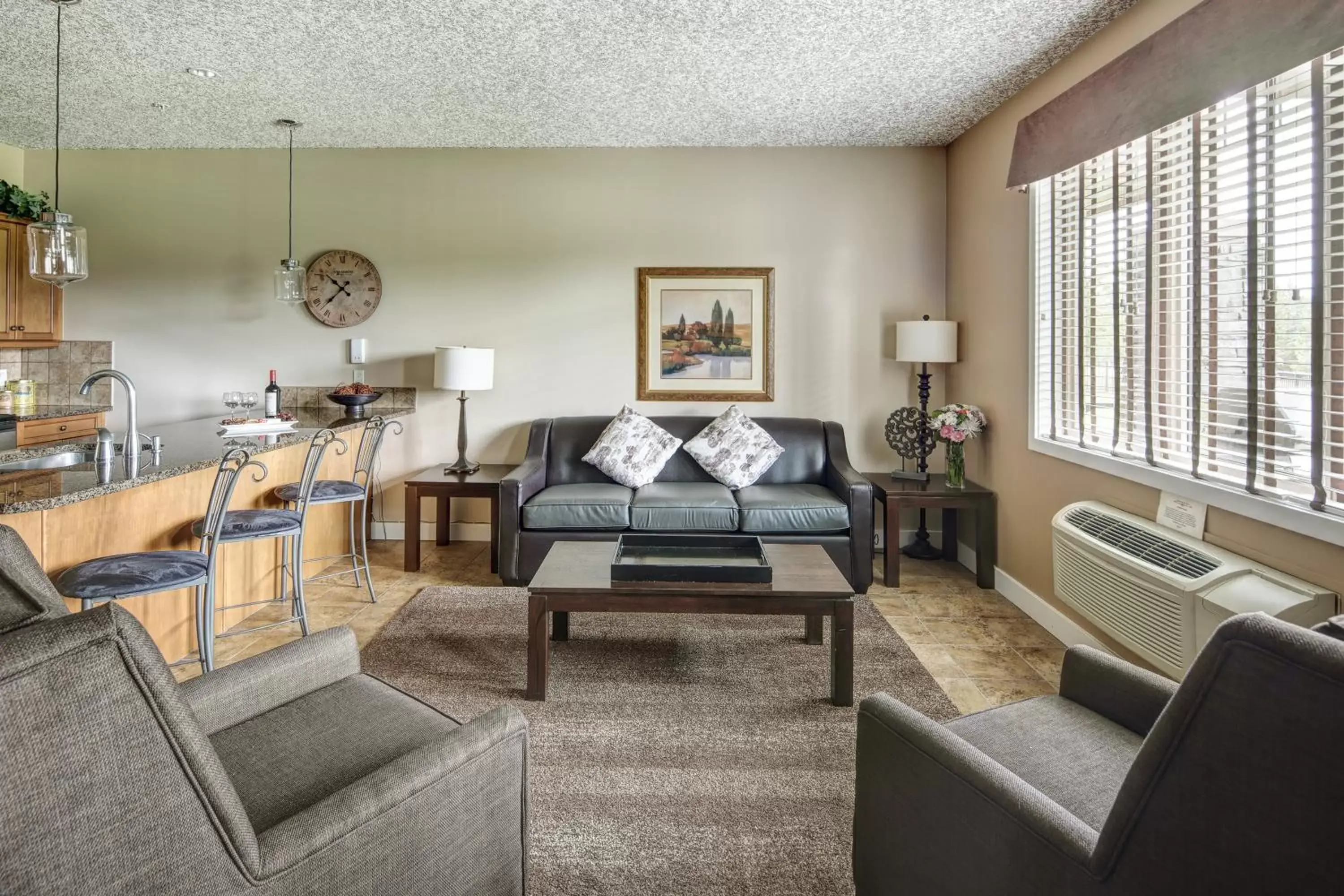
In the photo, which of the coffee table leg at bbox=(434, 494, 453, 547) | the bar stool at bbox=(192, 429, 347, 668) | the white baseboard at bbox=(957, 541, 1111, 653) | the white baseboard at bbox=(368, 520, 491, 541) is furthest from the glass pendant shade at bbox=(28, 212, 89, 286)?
the white baseboard at bbox=(957, 541, 1111, 653)

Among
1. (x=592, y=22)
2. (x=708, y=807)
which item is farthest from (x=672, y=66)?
(x=708, y=807)

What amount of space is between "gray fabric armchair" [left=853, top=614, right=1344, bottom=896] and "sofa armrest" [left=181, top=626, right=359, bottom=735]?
1.22 m

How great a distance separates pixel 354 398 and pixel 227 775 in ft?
11.9

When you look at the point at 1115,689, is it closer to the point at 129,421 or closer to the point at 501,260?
the point at 129,421

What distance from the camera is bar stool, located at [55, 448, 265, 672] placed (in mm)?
2160

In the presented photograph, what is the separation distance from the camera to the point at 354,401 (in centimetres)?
444

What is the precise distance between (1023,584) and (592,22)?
133 inches

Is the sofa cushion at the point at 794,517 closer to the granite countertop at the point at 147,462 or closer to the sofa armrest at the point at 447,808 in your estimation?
the granite countertop at the point at 147,462

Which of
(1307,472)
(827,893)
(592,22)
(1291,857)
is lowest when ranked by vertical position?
(827,893)

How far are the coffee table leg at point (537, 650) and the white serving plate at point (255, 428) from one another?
1812 mm

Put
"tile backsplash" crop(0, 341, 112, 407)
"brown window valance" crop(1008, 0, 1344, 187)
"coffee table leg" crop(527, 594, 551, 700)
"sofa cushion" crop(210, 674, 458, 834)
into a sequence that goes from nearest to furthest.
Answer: "sofa cushion" crop(210, 674, 458, 834)
"brown window valance" crop(1008, 0, 1344, 187)
"coffee table leg" crop(527, 594, 551, 700)
"tile backsplash" crop(0, 341, 112, 407)

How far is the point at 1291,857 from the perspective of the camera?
74 centimetres

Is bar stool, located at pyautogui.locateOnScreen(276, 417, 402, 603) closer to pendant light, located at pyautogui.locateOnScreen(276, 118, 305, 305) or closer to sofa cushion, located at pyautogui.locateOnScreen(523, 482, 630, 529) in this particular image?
sofa cushion, located at pyautogui.locateOnScreen(523, 482, 630, 529)

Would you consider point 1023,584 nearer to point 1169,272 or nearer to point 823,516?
point 823,516
